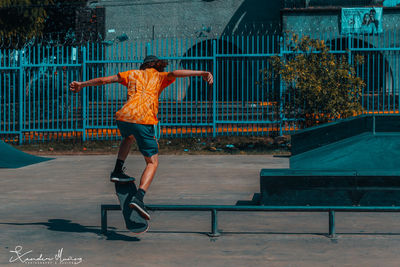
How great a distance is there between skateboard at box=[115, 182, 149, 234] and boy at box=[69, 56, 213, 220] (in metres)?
0.08

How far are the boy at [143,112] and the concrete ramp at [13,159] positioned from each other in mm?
7275

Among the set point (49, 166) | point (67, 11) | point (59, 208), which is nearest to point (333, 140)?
point (59, 208)

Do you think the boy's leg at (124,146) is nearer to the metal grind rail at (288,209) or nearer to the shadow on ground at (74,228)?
the metal grind rail at (288,209)

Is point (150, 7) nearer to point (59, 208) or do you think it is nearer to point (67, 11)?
point (67, 11)

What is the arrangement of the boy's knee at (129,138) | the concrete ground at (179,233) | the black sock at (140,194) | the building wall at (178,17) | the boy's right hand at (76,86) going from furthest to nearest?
the building wall at (178,17) → the boy's right hand at (76,86) → the boy's knee at (129,138) → the black sock at (140,194) → the concrete ground at (179,233)

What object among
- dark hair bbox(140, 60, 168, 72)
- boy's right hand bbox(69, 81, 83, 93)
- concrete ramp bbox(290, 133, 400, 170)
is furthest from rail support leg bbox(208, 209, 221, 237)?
concrete ramp bbox(290, 133, 400, 170)

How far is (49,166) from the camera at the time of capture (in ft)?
42.5

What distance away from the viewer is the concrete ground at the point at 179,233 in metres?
5.27

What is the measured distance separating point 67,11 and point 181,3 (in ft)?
37.6

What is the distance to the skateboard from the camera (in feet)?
19.4

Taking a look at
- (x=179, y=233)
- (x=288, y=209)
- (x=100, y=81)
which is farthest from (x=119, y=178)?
(x=288, y=209)

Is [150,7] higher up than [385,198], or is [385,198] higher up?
[150,7]

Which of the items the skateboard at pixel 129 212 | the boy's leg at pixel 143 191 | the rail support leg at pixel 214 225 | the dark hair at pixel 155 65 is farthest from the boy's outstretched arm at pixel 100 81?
the rail support leg at pixel 214 225

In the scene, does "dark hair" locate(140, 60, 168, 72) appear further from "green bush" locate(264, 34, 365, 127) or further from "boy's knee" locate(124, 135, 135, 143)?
"green bush" locate(264, 34, 365, 127)
